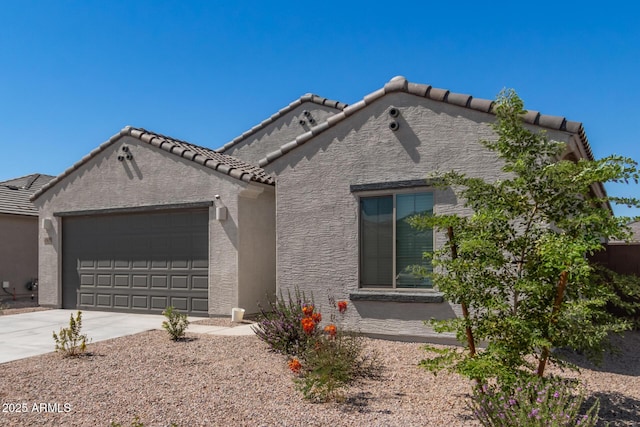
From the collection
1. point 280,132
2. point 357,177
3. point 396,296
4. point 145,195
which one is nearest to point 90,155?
point 145,195

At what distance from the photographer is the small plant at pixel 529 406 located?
3.95 meters

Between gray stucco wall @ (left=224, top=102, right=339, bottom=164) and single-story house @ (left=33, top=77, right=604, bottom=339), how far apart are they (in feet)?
0.17

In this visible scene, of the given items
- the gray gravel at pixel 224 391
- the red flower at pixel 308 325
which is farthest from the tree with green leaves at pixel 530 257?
the red flower at pixel 308 325

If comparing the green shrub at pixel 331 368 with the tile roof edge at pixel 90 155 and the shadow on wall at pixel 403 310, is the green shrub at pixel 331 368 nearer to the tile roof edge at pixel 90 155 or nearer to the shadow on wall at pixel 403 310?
the shadow on wall at pixel 403 310

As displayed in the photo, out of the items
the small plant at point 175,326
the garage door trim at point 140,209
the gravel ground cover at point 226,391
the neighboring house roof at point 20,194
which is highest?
the neighboring house roof at point 20,194

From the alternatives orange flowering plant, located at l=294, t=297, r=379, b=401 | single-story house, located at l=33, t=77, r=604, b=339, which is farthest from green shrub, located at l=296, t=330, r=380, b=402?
single-story house, located at l=33, t=77, r=604, b=339

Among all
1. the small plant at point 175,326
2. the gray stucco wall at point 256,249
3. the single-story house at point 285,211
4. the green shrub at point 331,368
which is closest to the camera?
the green shrub at point 331,368

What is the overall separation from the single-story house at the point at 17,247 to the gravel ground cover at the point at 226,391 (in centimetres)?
1166

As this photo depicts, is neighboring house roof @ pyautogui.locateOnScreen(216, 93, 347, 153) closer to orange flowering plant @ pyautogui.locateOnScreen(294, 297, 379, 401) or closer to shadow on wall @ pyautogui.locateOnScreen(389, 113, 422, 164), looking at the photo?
shadow on wall @ pyautogui.locateOnScreen(389, 113, 422, 164)

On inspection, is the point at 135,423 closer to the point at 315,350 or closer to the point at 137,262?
the point at 315,350

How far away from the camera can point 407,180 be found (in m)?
8.62

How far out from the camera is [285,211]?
985 cm

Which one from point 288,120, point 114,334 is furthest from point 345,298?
point 288,120

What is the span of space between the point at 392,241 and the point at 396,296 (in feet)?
3.16
